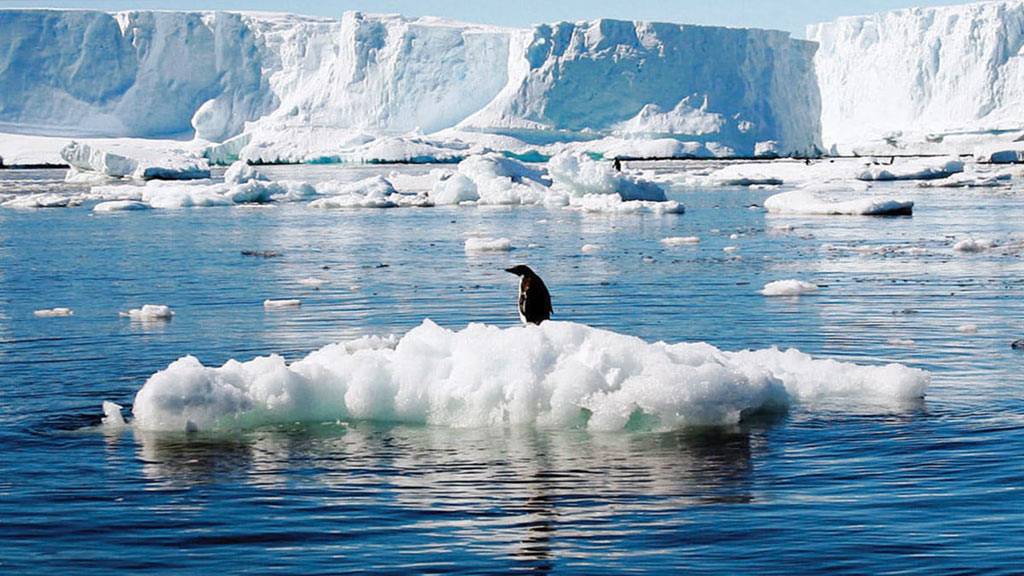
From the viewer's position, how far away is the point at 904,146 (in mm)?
94125

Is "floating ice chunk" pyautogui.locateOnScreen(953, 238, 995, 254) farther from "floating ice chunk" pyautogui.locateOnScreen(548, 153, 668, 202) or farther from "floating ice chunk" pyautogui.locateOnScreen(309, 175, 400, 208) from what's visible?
"floating ice chunk" pyautogui.locateOnScreen(309, 175, 400, 208)

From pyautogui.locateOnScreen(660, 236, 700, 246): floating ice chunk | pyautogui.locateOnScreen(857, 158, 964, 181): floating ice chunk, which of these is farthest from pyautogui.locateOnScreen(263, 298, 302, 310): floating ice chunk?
pyautogui.locateOnScreen(857, 158, 964, 181): floating ice chunk

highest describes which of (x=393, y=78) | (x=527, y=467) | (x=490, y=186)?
(x=393, y=78)

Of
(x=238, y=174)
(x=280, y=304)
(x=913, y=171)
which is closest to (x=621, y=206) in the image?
(x=238, y=174)

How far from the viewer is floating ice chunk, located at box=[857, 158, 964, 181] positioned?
5459cm

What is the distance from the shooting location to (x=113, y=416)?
836cm

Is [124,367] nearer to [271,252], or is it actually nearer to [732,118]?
[271,252]

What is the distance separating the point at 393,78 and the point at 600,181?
63.0 meters

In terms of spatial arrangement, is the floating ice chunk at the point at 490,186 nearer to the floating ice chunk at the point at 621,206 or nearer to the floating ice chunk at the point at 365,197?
the floating ice chunk at the point at 365,197

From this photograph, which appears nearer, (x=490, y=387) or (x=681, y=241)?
(x=490, y=387)

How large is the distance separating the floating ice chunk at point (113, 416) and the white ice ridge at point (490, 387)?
0.09 m

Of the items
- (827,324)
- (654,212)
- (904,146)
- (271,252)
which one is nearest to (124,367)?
(827,324)

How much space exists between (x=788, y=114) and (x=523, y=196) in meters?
52.4

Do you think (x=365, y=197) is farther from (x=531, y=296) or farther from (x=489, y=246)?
(x=531, y=296)
